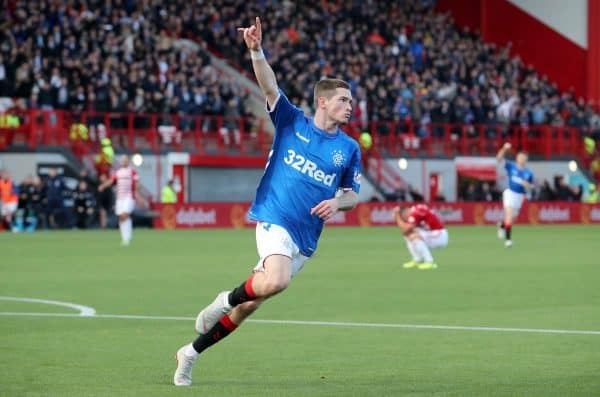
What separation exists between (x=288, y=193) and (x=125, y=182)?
23.1 m

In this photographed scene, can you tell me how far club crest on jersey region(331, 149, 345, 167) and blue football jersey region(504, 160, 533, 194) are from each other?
23875 millimetres

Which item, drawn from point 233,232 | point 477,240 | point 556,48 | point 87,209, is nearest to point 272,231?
point 477,240

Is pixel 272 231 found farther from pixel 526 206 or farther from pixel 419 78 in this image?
pixel 419 78

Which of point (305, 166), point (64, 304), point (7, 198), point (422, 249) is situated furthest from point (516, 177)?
point (305, 166)

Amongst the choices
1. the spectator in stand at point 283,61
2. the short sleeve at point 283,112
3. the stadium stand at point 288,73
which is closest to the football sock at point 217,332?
the short sleeve at point 283,112

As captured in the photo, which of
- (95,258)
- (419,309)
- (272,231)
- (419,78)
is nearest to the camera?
(272,231)

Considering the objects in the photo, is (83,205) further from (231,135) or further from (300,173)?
(300,173)

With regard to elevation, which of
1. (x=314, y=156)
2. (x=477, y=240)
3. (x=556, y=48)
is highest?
(x=556, y=48)

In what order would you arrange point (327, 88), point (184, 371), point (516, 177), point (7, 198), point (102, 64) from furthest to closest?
point (102, 64)
point (7, 198)
point (516, 177)
point (327, 88)
point (184, 371)

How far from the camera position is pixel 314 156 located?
9555 mm

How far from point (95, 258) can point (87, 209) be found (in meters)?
16.4

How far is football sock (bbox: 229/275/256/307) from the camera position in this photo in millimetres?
9109

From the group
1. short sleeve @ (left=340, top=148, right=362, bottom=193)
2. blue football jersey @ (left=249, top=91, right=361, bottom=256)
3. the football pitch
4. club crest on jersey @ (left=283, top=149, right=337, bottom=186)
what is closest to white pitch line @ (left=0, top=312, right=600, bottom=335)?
the football pitch

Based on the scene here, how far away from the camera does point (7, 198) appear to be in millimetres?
39062
